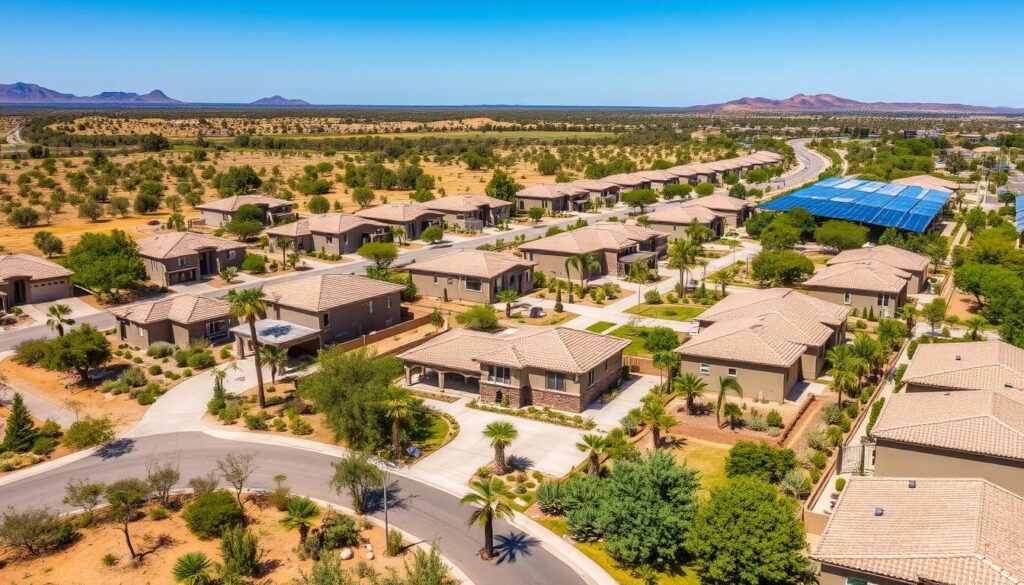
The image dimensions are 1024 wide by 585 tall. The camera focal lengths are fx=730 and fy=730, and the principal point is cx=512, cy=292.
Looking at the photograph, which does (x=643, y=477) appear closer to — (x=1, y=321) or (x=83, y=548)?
(x=83, y=548)

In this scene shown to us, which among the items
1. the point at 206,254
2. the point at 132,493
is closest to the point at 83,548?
the point at 132,493

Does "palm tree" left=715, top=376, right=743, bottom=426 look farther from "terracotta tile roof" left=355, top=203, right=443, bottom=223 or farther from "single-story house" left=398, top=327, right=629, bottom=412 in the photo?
"terracotta tile roof" left=355, top=203, right=443, bottom=223

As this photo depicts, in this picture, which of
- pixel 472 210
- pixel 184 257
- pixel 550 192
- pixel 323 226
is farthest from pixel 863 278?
pixel 184 257

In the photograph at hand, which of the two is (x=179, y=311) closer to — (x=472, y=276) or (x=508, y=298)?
(x=472, y=276)

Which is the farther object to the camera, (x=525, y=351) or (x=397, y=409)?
(x=525, y=351)

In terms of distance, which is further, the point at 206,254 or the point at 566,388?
the point at 206,254

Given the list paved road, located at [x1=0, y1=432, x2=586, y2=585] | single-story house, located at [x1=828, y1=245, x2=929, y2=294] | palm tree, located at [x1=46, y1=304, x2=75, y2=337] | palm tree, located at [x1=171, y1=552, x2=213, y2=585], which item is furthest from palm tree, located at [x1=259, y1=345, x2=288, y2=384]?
single-story house, located at [x1=828, y1=245, x2=929, y2=294]
